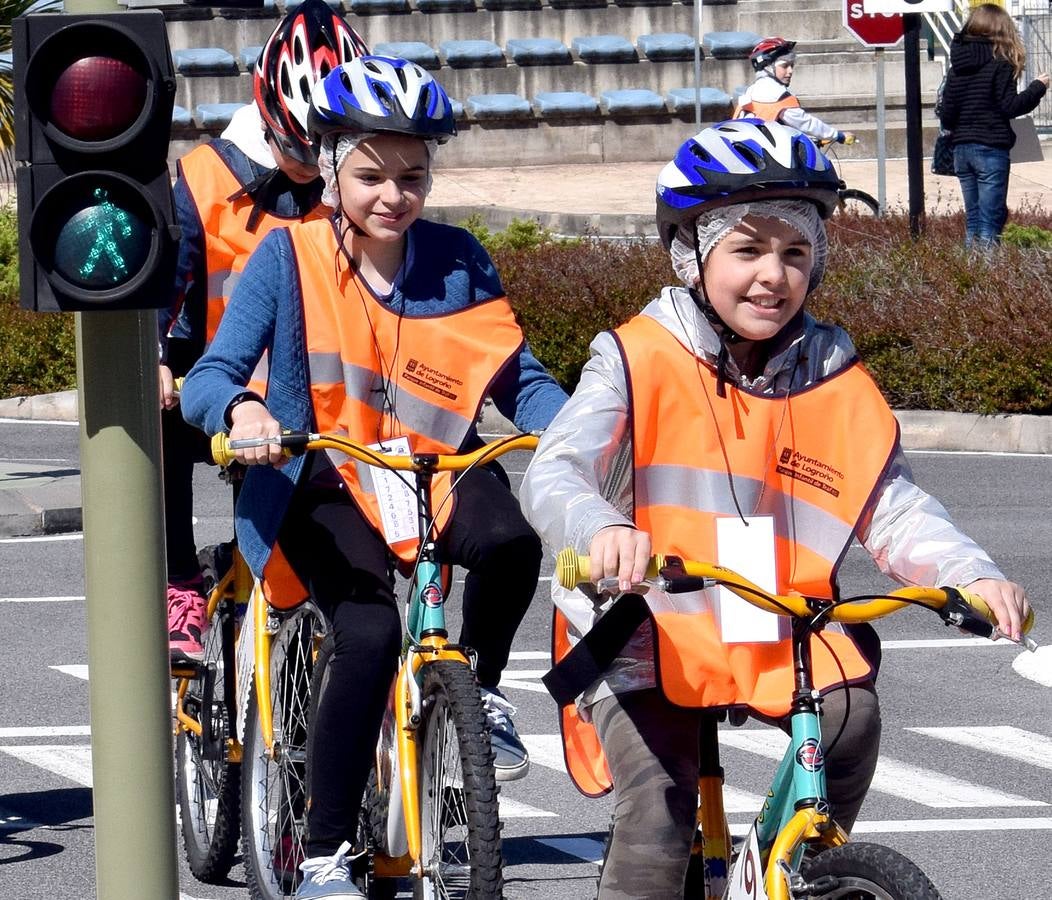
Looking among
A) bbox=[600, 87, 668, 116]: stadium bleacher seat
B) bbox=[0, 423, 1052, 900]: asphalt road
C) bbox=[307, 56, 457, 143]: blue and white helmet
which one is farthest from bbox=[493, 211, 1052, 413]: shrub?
bbox=[600, 87, 668, 116]: stadium bleacher seat

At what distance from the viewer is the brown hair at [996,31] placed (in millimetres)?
17000

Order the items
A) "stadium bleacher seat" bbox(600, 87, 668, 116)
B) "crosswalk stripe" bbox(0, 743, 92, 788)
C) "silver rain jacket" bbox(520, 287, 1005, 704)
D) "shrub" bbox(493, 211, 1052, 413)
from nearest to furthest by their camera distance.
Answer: "silver rain jacket" bbox(520, 287, 1005, 704) < "crosswalk stripe" bbox(0, 743, 92, 788) < "shrub" bbox(493, 211, 1052, 413) < "stadium bleacher seat" bbox(600, 87, 668, 116)

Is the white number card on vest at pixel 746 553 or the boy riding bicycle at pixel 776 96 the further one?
the boy riding bicycle at pixel 776 96

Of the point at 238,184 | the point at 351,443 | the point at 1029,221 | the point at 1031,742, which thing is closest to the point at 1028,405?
the point at 1029,221

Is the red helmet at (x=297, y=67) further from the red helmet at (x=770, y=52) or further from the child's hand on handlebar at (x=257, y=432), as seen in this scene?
the red helmet at (x=770, y=52)

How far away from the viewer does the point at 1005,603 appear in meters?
→ 3.41

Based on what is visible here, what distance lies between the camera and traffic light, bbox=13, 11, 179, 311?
3.77 meters

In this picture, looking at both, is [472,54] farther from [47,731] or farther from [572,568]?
[572,568]

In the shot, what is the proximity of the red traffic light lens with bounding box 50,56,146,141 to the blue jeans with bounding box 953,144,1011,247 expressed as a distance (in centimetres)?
1366

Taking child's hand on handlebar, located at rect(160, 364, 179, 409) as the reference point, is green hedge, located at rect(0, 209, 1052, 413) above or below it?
below

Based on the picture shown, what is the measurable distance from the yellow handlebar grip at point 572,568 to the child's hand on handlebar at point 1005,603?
0.63 metres

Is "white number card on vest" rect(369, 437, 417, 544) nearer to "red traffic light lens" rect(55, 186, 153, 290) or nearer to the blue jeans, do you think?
"red traffic light lens" rect(55, 186, 153, 290)

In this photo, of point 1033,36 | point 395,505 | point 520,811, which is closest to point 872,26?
point 520,811

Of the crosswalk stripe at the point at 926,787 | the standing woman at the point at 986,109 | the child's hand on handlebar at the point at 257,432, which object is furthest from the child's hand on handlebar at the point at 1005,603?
the standing woman at the point at 986,109
